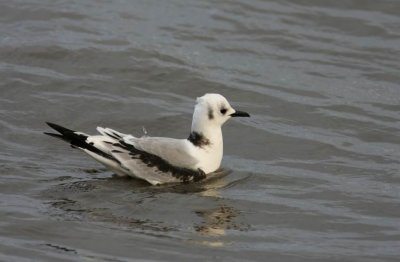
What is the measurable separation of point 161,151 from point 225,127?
2.24 metres

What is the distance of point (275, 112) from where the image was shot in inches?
503

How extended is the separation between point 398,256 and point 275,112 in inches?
192

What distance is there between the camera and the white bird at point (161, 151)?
10102mm

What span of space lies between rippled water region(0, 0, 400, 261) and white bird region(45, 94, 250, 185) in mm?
188

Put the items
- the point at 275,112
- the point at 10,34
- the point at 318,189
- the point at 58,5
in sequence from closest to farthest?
1. the point at 318,189
2. the point at 275,112
3. the point at 10,34
4. the point at 58,5

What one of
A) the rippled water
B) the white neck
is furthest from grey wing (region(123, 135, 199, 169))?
the rippled water

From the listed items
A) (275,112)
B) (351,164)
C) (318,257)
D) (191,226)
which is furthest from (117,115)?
(318,257)

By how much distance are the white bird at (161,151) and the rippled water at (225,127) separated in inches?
7.4

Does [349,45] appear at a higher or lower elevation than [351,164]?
higher

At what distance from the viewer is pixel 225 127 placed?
40.4ft

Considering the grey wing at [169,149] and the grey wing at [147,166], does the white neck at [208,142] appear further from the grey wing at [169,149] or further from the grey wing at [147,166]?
the grey wing at [147,166]

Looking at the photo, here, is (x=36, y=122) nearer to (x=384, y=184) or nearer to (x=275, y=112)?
(x=275, y=112)

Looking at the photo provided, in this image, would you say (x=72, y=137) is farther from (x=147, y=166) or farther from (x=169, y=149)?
(x=169, y=149)

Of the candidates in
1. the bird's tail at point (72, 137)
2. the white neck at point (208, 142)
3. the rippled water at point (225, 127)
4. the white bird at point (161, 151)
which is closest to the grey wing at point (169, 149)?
the white bird at point (161, 151)
